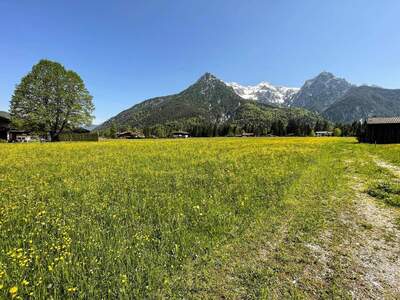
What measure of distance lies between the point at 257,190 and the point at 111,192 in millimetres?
5928

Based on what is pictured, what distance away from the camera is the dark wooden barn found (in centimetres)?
4438

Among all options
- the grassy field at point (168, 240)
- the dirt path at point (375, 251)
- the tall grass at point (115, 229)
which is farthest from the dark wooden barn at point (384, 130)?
the tall grass at point (115, 229)

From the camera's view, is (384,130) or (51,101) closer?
(384,130)

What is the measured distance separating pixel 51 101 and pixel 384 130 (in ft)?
250

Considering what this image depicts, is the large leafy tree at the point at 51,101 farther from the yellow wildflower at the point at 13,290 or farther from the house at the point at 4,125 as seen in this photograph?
the yellow wildflower at the point at 13,290

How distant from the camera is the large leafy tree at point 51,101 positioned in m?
54.4

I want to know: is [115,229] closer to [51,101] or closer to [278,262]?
[278,262]

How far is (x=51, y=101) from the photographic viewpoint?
57.4 m

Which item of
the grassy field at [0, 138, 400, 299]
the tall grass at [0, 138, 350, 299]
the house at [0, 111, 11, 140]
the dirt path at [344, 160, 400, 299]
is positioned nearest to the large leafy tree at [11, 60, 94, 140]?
the house at [0, 111, 11, 140]

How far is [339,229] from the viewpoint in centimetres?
622

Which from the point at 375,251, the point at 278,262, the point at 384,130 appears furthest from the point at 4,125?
the point at 384,130

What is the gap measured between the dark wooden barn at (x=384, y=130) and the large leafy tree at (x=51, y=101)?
6901cm

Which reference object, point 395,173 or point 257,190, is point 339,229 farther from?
point 395,173

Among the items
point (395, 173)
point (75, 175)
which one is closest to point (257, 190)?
point (75, 175)
